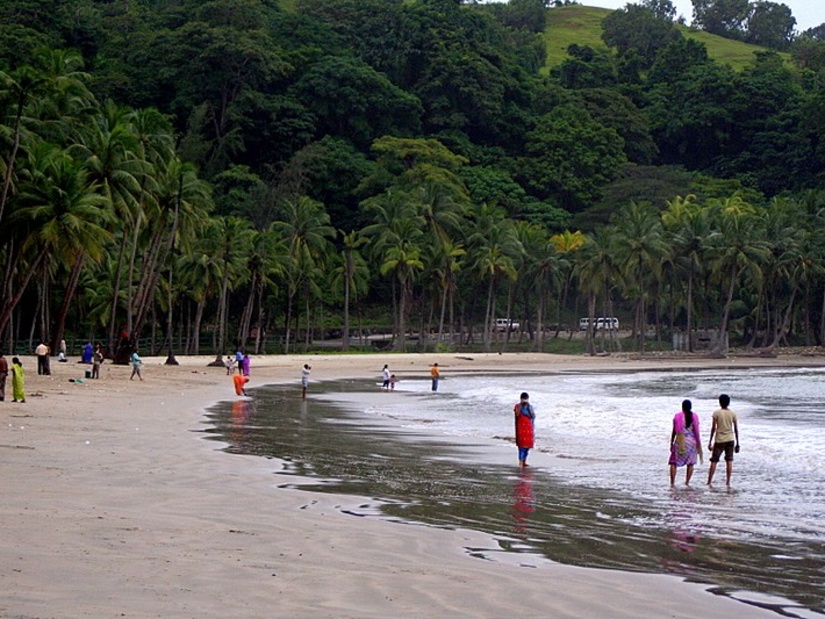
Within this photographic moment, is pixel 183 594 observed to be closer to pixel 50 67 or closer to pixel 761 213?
pixel 50 67

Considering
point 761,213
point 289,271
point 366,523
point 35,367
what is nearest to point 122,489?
point 366,523

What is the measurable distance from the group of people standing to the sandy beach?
5.19 m

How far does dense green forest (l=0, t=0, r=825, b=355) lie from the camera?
5112 cm

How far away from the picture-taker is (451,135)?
103m

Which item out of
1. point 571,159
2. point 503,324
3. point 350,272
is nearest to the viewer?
point 350,272

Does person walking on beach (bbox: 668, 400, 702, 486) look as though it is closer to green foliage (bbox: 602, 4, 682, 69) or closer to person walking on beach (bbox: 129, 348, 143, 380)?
person walking on beach (bbox: 129, 348, 143, 380)

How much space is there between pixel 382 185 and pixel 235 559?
264 feet

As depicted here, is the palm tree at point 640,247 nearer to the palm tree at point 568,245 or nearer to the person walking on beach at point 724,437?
the palm tree at point 568,245

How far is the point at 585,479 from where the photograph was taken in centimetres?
1573

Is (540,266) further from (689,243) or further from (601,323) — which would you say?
(601,323)

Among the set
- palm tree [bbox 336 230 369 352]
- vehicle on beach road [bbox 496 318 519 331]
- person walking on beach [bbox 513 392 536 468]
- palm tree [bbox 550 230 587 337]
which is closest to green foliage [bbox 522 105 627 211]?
palm tree [bbox 550 230 587 337]

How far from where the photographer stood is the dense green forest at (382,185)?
51125mm

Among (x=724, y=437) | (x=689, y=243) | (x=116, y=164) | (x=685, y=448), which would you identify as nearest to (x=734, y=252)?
(x=689, y=243)

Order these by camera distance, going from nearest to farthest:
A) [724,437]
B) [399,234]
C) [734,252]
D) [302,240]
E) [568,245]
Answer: [724,437]
[302,240]
[399,234]
[734,252]
[568,245]
